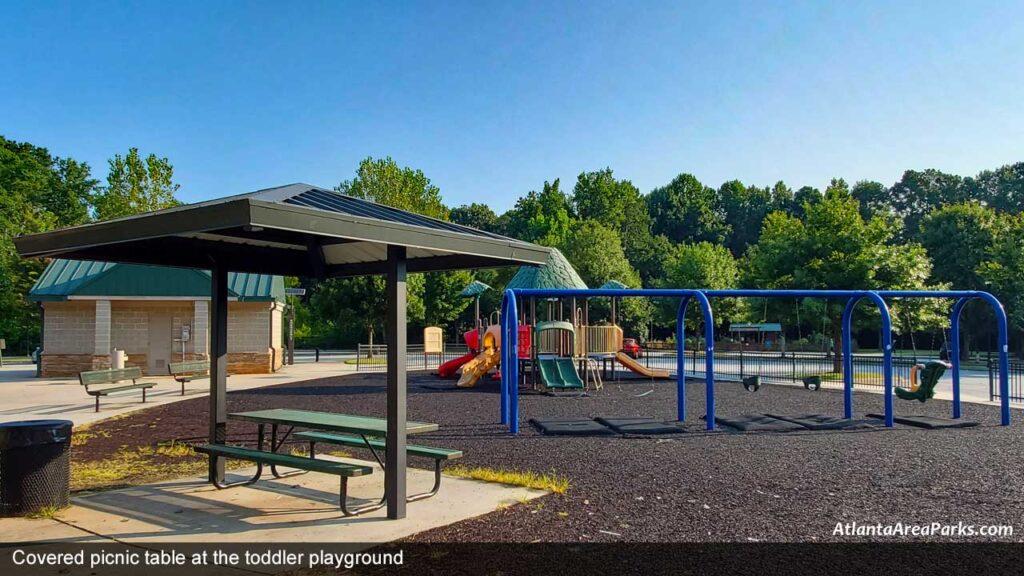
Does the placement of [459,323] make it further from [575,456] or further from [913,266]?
[575,456]

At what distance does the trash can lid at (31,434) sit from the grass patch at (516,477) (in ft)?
12.1

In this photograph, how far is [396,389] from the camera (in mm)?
6199

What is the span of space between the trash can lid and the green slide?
482 inches

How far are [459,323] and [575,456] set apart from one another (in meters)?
50.0

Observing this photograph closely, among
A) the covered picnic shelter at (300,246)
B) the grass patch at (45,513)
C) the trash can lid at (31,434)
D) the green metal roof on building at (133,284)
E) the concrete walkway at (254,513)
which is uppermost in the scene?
the green metal roof on building at (133,284)

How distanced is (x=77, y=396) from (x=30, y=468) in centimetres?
1337

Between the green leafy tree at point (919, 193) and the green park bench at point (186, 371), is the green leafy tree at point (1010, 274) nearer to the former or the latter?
the green park bench at point (186, 371)

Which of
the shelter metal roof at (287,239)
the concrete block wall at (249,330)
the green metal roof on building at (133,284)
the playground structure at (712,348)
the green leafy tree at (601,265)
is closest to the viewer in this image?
the shelter metal roof at (287,239)

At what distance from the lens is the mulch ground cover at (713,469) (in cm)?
604

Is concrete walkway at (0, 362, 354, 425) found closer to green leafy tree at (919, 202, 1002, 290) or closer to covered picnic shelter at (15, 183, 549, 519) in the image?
covered picnic shelter at (15, 183, 549, 519)

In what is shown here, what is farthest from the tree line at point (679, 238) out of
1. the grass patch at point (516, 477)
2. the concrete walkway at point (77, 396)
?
the grass patch at point (516, 477)

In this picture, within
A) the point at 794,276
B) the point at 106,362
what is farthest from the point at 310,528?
the point at 794,276

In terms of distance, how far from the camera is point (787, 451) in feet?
31.6

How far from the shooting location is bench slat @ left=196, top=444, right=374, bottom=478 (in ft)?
19.7
